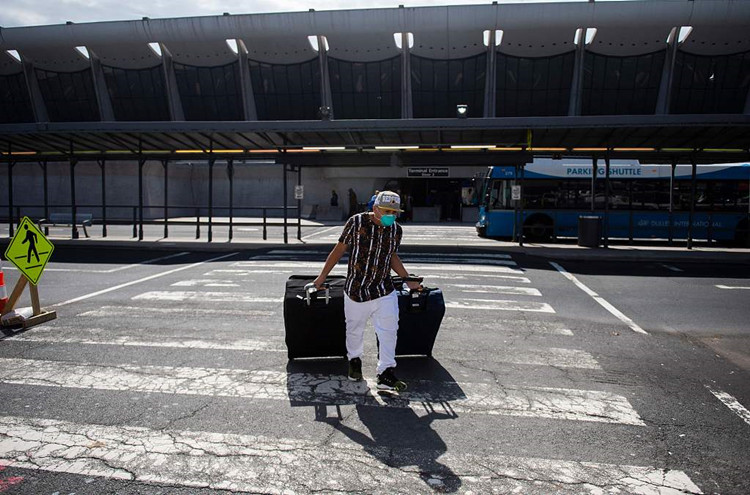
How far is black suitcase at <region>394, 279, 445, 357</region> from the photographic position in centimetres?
561

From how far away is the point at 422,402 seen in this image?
15.9ft

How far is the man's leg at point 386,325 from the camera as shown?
16.4 ft

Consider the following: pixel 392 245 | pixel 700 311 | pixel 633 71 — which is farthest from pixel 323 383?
pixel 633 71

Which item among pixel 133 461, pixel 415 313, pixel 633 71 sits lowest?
pixel 133 461

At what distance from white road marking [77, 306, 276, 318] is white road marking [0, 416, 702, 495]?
4.09 m

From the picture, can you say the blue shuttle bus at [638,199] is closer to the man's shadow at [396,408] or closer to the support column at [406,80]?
the support column at [406,80]

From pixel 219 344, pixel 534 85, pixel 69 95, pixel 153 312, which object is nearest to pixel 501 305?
pixel 219 344

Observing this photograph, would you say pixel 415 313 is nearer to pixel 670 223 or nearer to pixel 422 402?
pixel 422 402

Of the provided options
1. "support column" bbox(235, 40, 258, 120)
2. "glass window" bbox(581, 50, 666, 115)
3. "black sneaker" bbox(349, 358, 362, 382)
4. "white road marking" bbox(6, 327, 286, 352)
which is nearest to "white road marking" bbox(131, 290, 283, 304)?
"white road marking" bbox(6, 327, 286, 352)

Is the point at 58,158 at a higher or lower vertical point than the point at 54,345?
higher

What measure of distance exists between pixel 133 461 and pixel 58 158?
20.7 metres

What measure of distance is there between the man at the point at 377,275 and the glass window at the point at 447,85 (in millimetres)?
23191

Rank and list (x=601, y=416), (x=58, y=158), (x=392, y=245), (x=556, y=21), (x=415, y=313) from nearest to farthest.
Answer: (x=601, y=416) → (x=392, y=245) → (x=415, y=313) → (x=58, y=158) → (x=556, y=21)

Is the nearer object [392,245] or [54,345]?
[392,245]
